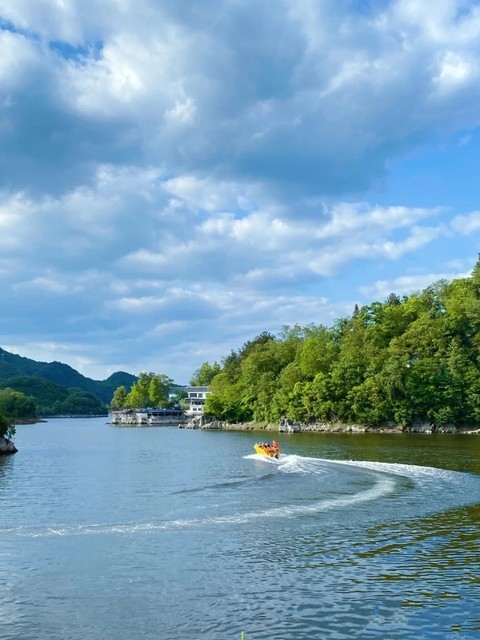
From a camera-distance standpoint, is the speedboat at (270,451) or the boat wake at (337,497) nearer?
the boat wake at (337,497)

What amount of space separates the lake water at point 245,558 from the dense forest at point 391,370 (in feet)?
235

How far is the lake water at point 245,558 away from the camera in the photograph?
49.7ft

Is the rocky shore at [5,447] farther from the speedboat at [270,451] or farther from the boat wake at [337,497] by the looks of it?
the boat wake at [337,497]

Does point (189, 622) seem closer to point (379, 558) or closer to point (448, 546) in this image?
point (379, 558)

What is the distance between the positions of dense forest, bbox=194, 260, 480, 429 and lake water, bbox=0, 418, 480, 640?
71499 mm

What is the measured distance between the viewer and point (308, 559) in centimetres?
2092

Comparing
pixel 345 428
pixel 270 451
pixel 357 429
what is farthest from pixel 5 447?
pixel 357 429

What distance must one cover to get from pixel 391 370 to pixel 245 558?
9691 centimetres

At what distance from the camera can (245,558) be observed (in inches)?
842

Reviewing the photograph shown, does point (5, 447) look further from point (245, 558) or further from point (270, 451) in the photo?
point (245, 558)

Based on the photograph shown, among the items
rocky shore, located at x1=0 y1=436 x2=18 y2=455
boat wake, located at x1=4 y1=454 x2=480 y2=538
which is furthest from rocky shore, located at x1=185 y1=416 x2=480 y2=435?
boat wake, located at x1=4 y1=454 x2=480 y2=538

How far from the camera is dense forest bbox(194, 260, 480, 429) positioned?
365 ft

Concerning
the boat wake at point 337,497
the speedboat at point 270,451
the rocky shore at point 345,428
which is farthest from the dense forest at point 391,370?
the boat wake at point 337,497

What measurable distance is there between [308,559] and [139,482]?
25.8m
